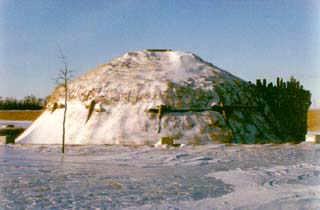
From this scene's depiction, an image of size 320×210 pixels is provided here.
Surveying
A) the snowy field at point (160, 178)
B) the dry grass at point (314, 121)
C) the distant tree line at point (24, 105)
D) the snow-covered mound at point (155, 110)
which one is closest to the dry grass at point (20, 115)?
the distant tree line at point (24, 105)

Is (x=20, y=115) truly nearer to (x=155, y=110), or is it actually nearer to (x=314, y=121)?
(x=314, y=121)

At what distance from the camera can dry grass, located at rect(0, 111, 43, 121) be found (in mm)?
66188

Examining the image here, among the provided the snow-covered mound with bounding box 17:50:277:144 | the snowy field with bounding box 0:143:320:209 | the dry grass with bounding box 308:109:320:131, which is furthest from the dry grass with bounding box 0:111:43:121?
the snowy field with bounding box 0:143:320:209

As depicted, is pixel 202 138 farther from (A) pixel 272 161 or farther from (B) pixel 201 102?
(A) pixel 272 161

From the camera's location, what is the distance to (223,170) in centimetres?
1558

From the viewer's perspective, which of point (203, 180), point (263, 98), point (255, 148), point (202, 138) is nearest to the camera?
point (203, 180)

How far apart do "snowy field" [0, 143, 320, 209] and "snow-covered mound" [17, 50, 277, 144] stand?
3.54m

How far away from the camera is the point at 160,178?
44.4ft

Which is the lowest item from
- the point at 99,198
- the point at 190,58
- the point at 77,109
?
the point at 99,198

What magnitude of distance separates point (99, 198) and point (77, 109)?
1790cm

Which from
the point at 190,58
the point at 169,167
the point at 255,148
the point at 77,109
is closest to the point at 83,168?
the point at 169,167

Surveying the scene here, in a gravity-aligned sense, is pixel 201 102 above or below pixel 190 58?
below

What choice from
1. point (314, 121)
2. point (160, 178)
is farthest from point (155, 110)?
point (314, 121)

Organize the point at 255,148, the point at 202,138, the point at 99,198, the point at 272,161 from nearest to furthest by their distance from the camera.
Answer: the point at 99,198 → the point at 272,161 → the point at 255,148 → the point at 202,138
